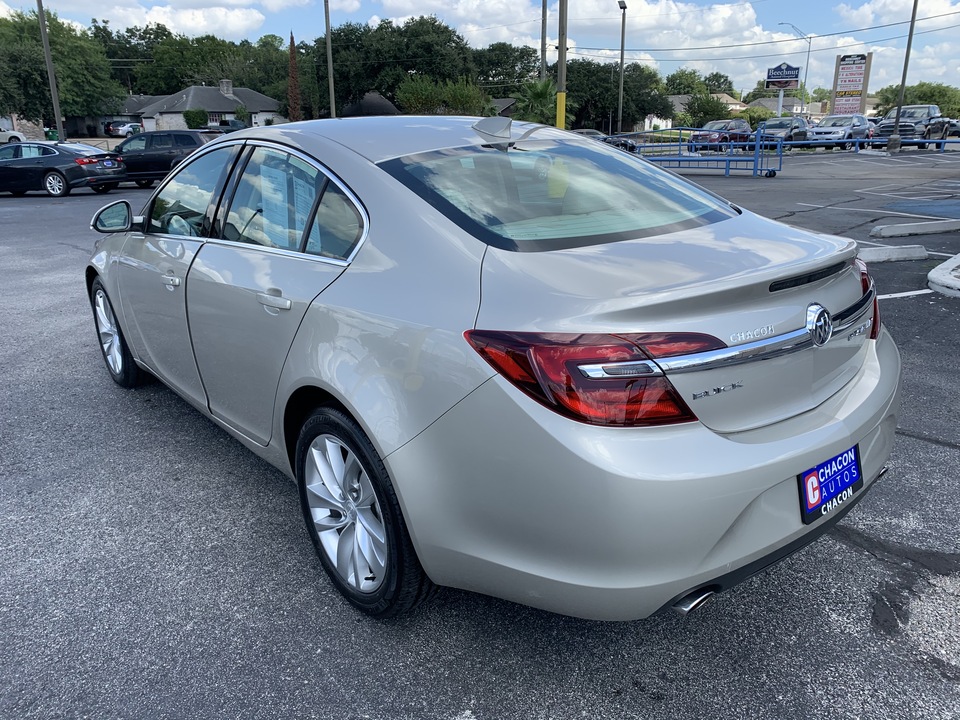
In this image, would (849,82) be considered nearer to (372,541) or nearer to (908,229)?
(908,229)

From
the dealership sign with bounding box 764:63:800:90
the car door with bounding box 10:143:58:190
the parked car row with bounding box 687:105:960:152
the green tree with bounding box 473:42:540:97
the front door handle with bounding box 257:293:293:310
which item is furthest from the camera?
the green tree with bounding box 473:42:540:97

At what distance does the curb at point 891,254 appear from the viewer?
8.20 metres

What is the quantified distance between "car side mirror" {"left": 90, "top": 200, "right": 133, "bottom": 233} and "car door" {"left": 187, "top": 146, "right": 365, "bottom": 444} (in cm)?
108

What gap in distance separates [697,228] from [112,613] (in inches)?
94.3

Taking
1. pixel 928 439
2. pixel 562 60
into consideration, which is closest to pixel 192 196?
pixel 928 439

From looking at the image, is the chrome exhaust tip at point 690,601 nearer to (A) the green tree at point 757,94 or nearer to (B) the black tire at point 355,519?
(B) the black tire at point 355,519

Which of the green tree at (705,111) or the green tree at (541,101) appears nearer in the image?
the green tree at (541,101)

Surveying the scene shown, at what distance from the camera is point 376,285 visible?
7.67ft

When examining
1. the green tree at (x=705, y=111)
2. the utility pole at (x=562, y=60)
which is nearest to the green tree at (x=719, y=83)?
the green tree at (x=705, y=111)

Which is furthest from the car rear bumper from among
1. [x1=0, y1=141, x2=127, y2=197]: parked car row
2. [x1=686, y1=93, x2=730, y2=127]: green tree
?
A: [x1=686, y1=93, x2=730, y2=127]: green tree

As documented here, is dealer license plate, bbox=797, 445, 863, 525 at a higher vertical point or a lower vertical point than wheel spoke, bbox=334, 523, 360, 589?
higher

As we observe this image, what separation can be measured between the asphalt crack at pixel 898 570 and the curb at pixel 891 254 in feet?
19.7

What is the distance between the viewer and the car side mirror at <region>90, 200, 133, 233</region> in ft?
13.4

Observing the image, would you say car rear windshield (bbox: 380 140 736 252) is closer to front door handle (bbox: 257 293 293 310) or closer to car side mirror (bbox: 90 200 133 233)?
front door handle (bbox: 257 293 293 310)
